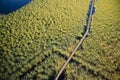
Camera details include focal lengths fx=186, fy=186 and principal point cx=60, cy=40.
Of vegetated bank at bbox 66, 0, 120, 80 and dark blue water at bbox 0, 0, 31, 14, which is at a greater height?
dark blue water at bbox 0, 0, 31, 14

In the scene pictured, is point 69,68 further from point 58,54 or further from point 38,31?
point 38,31

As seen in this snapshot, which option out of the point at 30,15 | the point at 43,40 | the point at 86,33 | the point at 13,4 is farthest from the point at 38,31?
the point at 13,4

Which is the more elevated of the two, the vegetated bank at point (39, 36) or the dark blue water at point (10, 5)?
the dark blue water at point (10, 5)

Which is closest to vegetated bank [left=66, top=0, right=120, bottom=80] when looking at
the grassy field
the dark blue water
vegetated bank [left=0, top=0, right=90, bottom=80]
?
the grassy field

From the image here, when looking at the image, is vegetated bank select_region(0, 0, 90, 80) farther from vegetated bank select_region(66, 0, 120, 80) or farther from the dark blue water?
vegetated bank select_region(66, 0, 120, 80)

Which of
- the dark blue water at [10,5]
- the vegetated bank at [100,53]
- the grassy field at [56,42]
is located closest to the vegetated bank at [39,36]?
the grassy field at [56,42]

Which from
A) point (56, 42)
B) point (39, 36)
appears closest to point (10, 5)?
point (39, 36)

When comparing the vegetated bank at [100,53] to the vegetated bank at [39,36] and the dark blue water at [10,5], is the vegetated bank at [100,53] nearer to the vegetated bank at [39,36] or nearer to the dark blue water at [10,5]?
the vegetated bank at [39,36]
